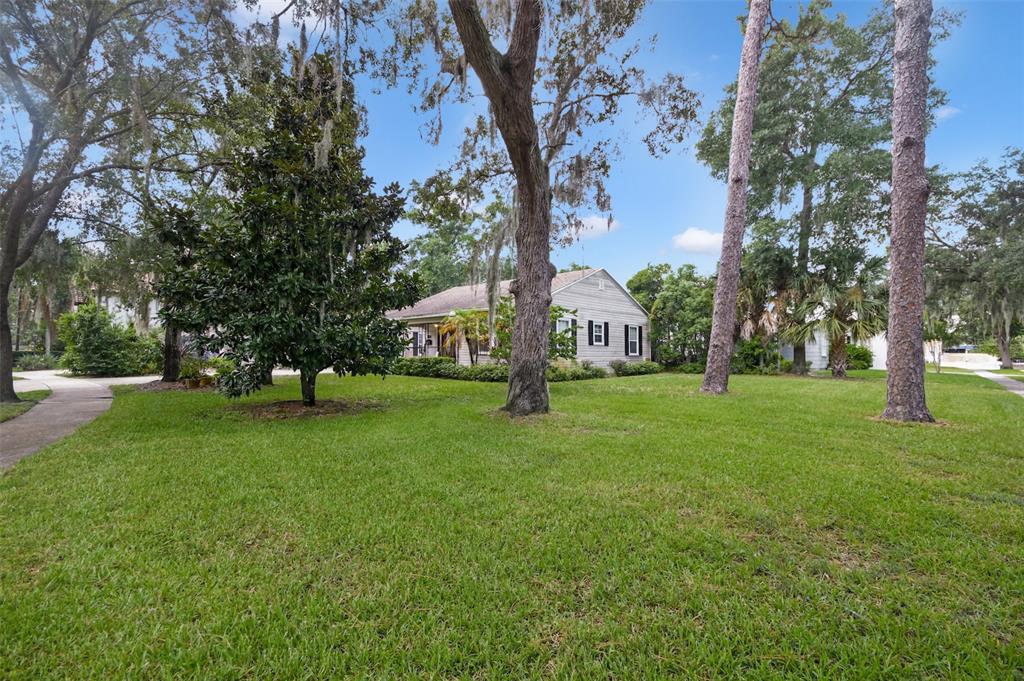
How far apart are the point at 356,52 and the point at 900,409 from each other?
10.1 metres

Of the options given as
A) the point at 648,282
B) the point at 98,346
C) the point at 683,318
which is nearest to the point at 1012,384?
the point at 683,318

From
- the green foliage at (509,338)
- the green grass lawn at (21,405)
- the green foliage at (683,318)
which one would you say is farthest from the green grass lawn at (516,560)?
the green foliage at (683,318)

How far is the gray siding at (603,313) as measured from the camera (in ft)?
59.5

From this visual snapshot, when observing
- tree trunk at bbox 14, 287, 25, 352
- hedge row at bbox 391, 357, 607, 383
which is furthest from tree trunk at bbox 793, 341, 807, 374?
tree trunk at bbox 14, 287, 25, 352

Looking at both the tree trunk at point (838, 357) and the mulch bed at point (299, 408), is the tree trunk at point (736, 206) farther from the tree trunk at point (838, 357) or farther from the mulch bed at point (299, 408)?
the tree trunk at point (838, 357)

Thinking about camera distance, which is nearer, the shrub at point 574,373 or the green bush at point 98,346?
the shrub at point 574,373

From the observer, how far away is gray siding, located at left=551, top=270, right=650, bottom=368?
18.1m

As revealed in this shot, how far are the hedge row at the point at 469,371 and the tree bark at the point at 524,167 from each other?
6.42 meters

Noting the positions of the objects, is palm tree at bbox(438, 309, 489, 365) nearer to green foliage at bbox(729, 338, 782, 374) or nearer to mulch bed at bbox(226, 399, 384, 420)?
mulch bed at bbox(226, 399, 384, 420)

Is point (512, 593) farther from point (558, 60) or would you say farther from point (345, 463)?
point (558, 60)

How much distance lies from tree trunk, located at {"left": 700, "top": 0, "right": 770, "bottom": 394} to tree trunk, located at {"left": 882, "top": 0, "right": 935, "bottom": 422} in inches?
124

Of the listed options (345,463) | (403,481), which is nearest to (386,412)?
(345,463)

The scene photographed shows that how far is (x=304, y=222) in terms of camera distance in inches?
291

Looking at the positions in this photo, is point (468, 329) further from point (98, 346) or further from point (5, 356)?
point (98, 346)
